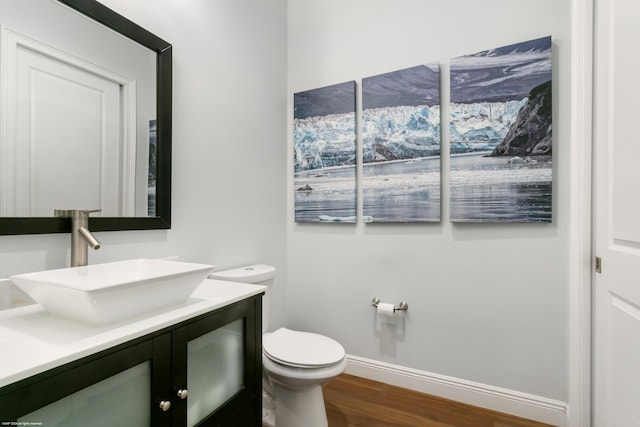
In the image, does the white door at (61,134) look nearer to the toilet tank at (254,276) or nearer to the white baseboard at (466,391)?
the toilet tank at (254,276)

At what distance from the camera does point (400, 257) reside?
2021 millimetres

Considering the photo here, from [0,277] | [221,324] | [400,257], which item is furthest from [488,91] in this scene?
[0,277]

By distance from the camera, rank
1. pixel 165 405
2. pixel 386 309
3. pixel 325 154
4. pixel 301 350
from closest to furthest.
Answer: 1. pixel 165 405
2. pixel 301 350
3. pixel 386 309
4. pixel 325 154

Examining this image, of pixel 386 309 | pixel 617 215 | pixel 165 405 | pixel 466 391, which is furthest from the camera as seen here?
pixel 386 309

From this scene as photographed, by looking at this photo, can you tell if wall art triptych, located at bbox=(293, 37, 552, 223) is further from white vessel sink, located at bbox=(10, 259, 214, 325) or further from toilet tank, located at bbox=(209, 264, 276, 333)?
white vessel sink, located at bbox=(10, 259, 214, 325)

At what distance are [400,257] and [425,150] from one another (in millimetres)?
683

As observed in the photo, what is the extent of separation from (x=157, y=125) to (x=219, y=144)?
393 millimetres

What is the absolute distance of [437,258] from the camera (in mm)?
1914

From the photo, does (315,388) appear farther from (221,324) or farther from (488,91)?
(488,91)

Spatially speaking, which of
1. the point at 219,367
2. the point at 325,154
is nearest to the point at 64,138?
the point at 219,367

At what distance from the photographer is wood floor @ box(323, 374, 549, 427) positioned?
1650mm

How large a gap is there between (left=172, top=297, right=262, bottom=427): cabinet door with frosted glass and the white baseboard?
1024mm

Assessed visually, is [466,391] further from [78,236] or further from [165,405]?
[78,236]

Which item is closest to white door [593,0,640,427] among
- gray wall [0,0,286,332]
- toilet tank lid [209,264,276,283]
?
toilet tank lid [209,264,276,283]
